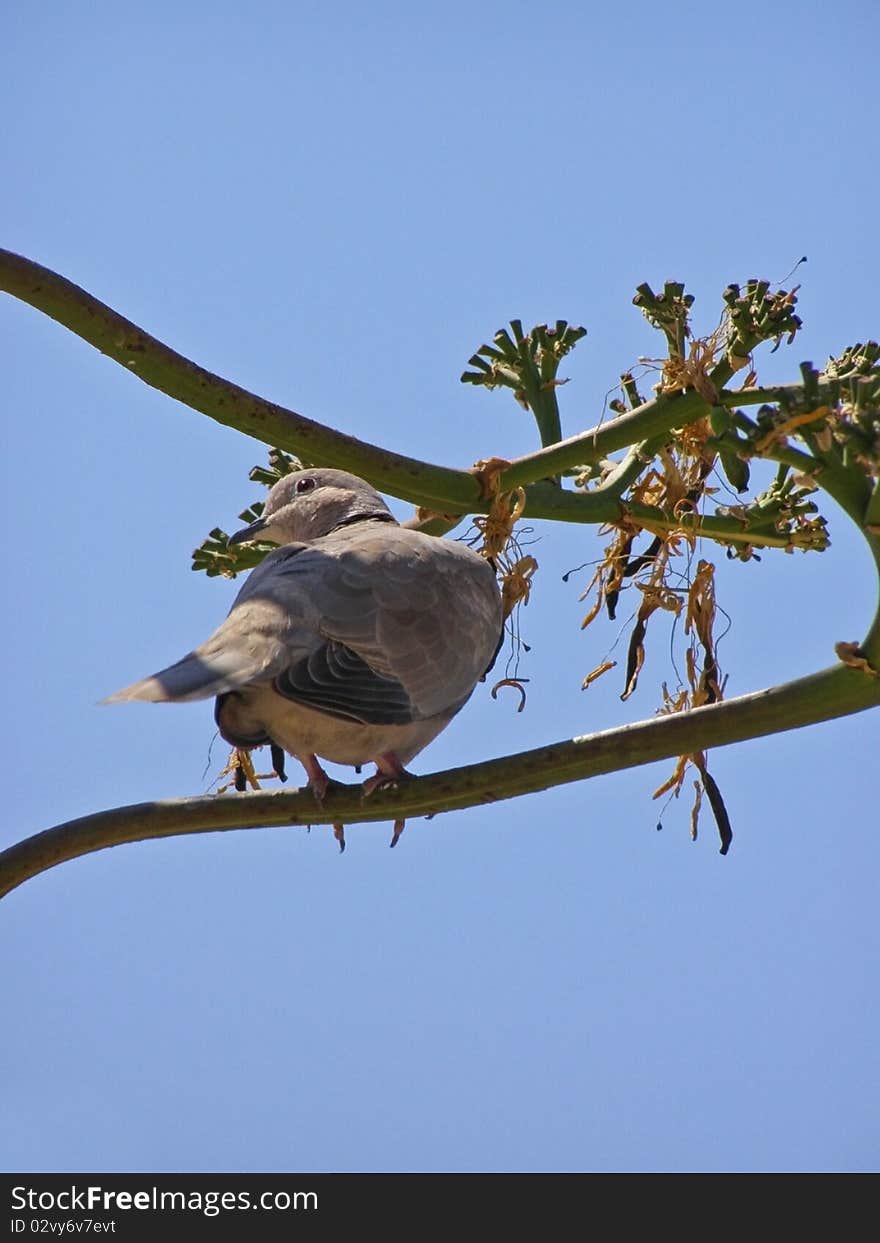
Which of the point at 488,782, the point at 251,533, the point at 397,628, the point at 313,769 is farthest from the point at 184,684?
the point at 251,533

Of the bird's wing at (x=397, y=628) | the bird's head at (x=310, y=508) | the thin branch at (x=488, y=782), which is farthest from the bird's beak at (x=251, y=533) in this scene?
the thin branch at (x=488, y=782)

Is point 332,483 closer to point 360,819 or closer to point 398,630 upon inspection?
point 398,630

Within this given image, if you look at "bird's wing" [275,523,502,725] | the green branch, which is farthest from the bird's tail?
the green branch

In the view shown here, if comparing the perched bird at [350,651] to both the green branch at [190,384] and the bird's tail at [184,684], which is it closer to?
the bird's tail at [184,684]

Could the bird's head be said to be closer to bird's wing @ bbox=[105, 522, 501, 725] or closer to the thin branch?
bird's wing @ bbox=[105, 522, 501, 725]

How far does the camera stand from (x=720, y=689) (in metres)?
4.01

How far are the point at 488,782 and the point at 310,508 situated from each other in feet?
8.34

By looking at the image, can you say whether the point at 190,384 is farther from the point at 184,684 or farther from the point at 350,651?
the point at 350,651

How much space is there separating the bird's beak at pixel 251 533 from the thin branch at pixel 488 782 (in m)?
1.72

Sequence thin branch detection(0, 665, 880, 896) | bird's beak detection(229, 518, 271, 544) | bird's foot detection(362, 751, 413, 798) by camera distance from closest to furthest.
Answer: thin branch detection(0, 665, 880, 896) → bird's foot detection(362, 751, 413, 798) → bird's beak detection(229, 518, 271, 544)

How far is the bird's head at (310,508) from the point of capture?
5.34 meters

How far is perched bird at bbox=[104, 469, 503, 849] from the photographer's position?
13.0 feet

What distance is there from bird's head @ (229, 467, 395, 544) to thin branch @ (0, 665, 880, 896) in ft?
7.03

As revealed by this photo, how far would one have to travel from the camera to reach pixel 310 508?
536 cm
